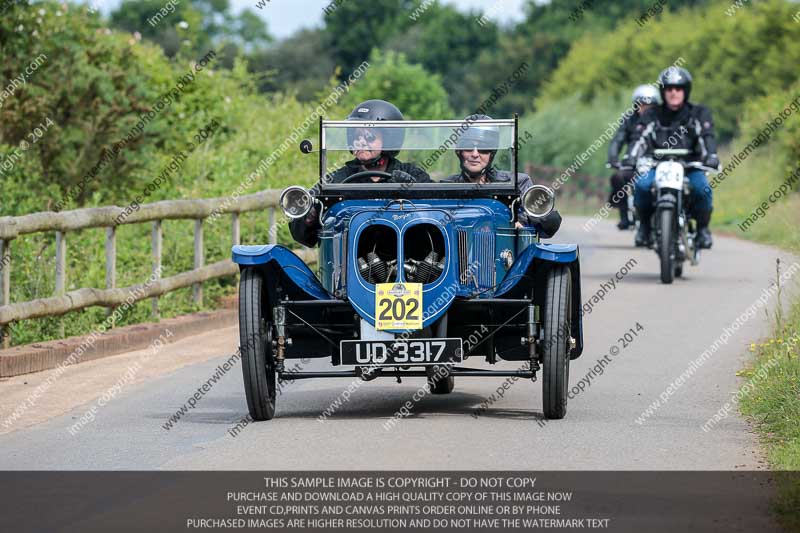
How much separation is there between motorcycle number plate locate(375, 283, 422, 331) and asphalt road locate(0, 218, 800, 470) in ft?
2.11

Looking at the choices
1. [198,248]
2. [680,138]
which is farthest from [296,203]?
[680,138]

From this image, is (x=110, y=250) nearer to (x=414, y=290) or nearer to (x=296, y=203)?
(x=296, y=203)

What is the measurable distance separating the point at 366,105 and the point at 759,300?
7164 millimetres

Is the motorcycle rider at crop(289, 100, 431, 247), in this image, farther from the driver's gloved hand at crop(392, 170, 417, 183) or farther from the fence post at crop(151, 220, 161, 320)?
the fence post at crop(151, 220, 161, 320)

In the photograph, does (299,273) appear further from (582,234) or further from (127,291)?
(582,234)

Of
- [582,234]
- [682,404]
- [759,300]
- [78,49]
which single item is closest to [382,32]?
[582,234]

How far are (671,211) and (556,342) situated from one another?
959cm

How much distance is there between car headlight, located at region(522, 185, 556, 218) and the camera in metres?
10.6

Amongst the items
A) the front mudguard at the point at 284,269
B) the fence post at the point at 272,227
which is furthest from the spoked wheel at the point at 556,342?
the fence post at the point at 272,227

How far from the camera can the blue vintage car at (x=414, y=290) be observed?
10008 millimetres

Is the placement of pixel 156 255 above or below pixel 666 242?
above

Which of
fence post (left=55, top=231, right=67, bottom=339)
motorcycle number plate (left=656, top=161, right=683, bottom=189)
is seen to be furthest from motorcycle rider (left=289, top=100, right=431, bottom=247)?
motorcycle number plate (left=656, top=161, right=683, bottom=189)

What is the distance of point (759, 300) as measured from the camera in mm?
17531

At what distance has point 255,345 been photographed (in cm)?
1001
